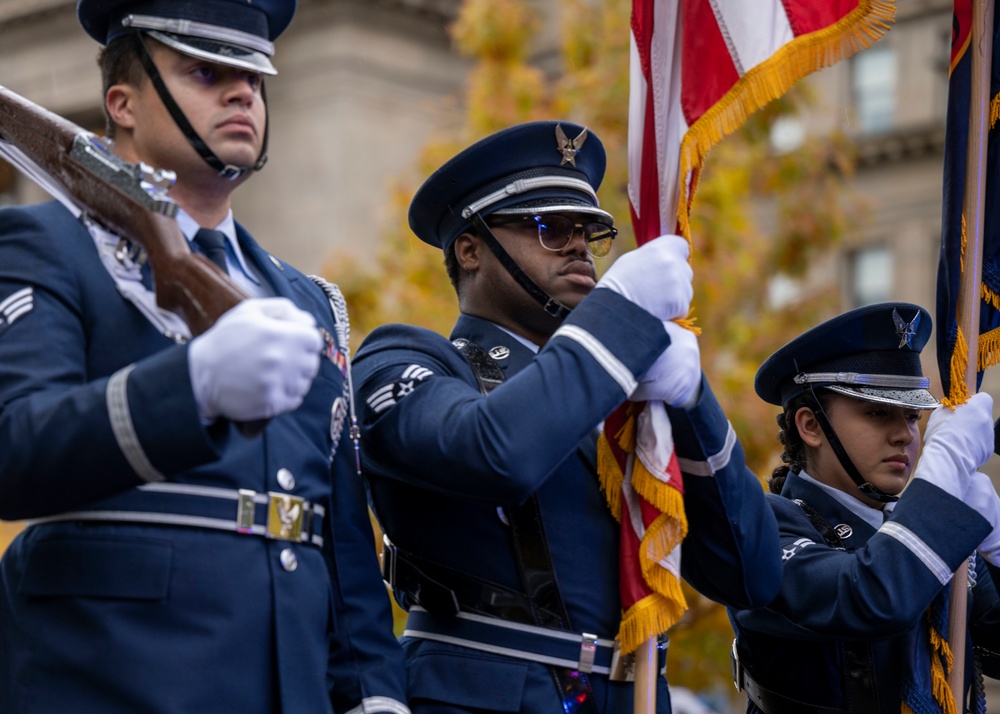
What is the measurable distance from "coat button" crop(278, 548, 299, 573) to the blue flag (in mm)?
2286

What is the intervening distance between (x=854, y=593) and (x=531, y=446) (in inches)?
56.3

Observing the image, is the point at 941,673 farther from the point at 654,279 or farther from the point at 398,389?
the point at 398,389

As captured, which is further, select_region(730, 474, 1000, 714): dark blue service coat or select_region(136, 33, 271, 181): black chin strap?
select_region(730, 474, 1000, 714): dark blue service coat

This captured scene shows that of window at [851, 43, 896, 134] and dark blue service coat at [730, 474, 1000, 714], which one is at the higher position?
window at [851, 43, 896, 134]

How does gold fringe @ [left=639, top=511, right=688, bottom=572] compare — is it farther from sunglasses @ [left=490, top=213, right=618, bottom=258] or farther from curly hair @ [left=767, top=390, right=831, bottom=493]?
curly hair @ [left=767, top=390, right=831, bottom=493]

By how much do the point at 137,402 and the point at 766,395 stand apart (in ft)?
10.1

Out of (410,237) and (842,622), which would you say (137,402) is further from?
(410,237)

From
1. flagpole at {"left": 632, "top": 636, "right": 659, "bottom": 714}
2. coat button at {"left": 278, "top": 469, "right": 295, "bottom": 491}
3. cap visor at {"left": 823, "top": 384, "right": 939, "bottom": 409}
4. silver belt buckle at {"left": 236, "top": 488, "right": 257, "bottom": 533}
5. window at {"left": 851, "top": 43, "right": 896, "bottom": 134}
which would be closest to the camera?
silver belt buckle at {"left": 236, "top": 488, "right": 257, "bottom": 533}

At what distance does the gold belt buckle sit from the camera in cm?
347

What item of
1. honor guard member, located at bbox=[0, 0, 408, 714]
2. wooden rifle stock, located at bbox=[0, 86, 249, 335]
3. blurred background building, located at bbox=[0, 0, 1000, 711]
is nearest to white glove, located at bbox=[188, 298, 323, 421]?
honor guard member, located at bbox=[0, 0, 408, 714]

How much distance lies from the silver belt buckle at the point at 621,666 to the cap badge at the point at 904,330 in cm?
183

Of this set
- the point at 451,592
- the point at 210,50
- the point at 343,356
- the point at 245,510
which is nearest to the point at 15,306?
the point at 245,510

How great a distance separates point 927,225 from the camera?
1053 inches

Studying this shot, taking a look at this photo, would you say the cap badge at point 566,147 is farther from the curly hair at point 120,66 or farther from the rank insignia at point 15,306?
the rank insignia at point 15,306
